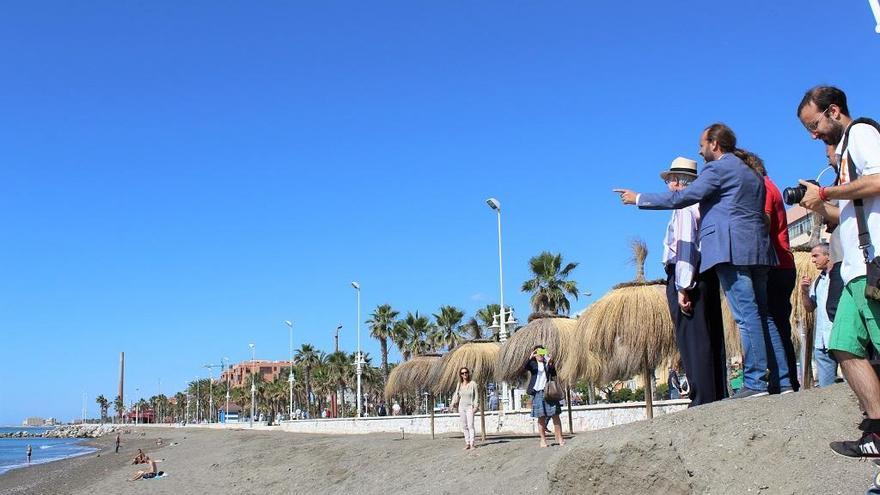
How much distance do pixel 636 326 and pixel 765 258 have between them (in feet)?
15.5

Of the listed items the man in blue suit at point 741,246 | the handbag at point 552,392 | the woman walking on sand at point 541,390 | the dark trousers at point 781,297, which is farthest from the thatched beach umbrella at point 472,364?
the man in blue suit at point 741,246

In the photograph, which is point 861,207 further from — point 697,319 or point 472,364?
point 472,364

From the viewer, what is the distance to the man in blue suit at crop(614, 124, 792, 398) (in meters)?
4.73

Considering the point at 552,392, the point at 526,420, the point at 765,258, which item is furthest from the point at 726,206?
the point at 526,420

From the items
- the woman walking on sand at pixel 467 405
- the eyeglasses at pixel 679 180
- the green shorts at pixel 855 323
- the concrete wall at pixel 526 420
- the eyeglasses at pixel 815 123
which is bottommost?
the concrete wall at pixel 526 420

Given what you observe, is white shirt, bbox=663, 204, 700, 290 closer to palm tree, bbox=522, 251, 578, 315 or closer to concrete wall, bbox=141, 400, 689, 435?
concrete wall, bbox=141, 400, 689, 435

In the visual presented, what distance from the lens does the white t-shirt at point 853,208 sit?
3.06 m

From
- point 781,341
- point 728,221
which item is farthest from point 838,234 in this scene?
point 781,341

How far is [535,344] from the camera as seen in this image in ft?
47.8

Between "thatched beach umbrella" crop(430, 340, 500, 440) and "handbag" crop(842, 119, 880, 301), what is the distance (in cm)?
1363

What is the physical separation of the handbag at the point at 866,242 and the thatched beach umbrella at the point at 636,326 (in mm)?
6270

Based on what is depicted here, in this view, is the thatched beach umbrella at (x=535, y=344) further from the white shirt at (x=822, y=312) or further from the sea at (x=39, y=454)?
the sea at (x=39, y=454)

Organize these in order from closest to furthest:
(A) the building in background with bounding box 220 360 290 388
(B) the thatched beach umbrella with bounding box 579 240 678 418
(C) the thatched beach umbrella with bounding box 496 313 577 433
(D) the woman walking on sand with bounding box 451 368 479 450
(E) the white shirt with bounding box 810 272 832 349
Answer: (E) the white shirt with bounding box 810 272 832 349 < (B) the thatched beach umbrella with bounding box 579 240 678 418 < (D) the woman walking on sand with bounding box 451 368 479 450 < (C) the thatched beach umbrella with bounding box 496 313 577 433 < (A) the building in background with bounding box 220 360 290 388

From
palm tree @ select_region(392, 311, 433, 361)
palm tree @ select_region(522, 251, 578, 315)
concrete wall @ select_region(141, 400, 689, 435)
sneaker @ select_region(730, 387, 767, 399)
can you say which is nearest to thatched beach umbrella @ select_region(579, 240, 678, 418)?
concrete wall @ select_region(141, 400, 689, 435)
